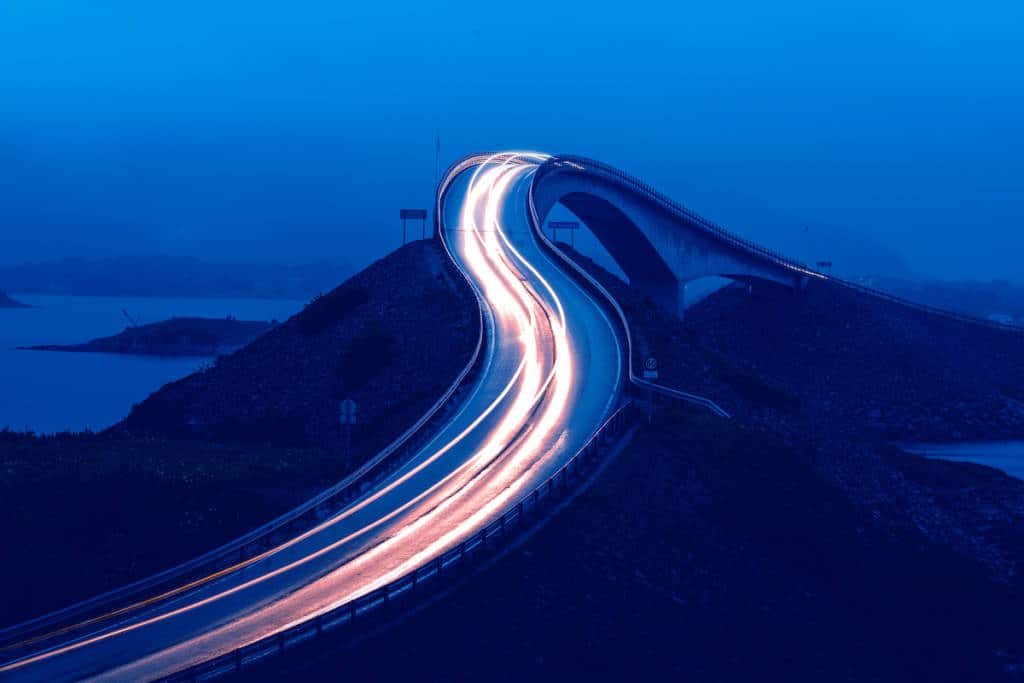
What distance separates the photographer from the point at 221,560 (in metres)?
27.3

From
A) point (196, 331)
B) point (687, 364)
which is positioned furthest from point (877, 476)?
point (196, 331)

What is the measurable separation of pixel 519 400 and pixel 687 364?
15322 mm

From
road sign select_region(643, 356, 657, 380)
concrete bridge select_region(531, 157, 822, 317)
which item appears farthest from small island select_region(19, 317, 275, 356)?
road sign select_region(643, 356, 657, 380)

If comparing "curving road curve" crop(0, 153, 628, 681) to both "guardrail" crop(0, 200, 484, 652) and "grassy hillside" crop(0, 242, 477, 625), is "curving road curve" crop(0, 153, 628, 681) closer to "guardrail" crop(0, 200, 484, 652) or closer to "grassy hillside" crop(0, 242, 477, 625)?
"guardrail" crop(0, 200, 484, 652)

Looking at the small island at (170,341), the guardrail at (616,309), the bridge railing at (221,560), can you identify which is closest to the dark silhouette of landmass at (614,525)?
the bridge railing at (221,560)

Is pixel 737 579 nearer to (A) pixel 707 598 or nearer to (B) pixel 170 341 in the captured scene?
(A) pixel 707 598

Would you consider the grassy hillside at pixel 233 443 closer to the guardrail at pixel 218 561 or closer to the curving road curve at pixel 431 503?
the guardrail at pixel 218 561

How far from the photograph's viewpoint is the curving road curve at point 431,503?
21.9 metres

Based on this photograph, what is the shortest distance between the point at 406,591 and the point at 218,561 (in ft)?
18.6

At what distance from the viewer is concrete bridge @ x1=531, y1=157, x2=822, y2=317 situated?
8631 centimetres

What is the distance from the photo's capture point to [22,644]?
22.2m

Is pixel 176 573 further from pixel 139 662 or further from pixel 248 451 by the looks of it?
pixel 248 451

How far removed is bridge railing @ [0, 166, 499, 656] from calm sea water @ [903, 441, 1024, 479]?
43472 millimetres

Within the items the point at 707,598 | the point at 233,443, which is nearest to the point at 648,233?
the point at 233,443
